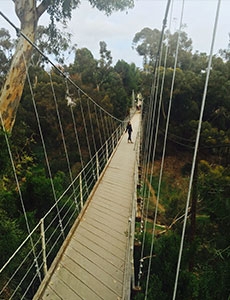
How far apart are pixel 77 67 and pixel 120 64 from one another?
4914 mm

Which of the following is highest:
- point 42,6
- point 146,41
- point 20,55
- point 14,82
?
point 146,41

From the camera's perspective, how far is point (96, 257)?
7.25 ft

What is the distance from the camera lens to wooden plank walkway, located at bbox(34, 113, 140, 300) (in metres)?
1.81

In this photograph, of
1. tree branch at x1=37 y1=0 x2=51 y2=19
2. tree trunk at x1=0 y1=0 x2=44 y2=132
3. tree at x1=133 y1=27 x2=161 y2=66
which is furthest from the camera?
tree at x1=133 y1=27 x2=161 y2=66

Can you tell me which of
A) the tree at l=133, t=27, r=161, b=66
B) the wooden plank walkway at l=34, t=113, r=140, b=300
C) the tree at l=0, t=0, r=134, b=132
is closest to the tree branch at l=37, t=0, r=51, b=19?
the tree at l=0, t=0, r=134, b=132

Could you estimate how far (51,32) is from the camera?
4719 mm

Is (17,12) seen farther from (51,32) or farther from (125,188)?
(125,188)

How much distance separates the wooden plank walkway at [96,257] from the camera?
1808 mm

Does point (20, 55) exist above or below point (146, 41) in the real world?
below

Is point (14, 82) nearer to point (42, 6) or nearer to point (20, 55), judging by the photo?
point (20, 55)

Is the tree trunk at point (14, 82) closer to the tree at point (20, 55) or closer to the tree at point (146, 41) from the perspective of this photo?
the tree at point (20, 55)

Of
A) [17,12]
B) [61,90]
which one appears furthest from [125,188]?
[61,90]

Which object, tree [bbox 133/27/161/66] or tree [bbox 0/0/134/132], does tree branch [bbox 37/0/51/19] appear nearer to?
tree [bbox 0/0/134/132]

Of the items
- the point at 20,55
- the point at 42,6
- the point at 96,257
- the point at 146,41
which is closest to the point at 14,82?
the point at 20,55
